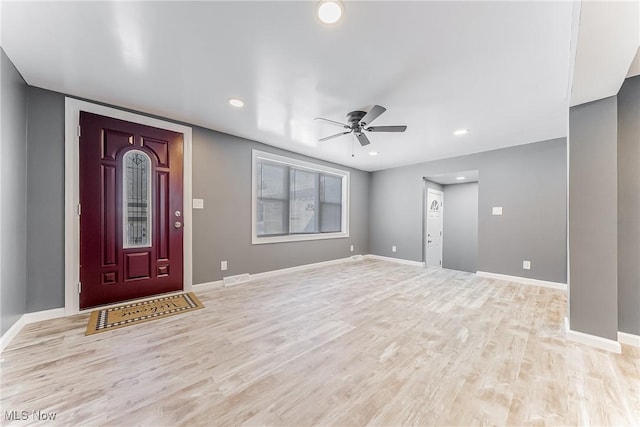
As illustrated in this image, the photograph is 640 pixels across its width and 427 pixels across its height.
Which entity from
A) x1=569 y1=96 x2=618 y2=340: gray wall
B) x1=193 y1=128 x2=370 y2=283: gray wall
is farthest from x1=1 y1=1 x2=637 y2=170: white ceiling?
Answer: x1=193 y1=128 x2=370 y2=283: gray wall

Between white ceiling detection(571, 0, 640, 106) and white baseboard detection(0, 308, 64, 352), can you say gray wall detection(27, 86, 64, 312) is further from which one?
white ceiling detection(571, 0, 640, 106)

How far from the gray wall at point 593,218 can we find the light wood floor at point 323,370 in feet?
1.06

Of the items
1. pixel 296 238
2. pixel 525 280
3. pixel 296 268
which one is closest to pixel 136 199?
pixel 296 238

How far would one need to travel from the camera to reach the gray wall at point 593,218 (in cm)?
208

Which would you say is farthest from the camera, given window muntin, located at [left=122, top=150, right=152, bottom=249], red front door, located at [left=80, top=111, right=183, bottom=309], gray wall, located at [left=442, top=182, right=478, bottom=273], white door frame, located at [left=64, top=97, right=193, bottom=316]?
gray wall, located at [left=442, top=182, right=478, bottom=273]

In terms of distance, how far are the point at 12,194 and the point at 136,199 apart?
0.98 metres

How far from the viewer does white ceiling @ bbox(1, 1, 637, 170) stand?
61.0 inches

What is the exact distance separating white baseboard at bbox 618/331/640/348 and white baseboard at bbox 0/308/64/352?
5.42 meters

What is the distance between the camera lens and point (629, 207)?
2207 millimetres

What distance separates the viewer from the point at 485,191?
15.0 ft

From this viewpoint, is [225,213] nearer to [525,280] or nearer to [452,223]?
[525,280]

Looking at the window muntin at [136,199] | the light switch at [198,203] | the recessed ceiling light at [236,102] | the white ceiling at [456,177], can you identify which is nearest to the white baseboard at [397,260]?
the white ceiling at [456,177]

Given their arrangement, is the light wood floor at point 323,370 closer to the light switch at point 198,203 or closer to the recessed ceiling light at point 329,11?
the light switch at point 198,203

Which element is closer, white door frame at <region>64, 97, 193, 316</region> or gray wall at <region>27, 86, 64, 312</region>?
gray wall at <region>27, 86, 64, 312</region>
